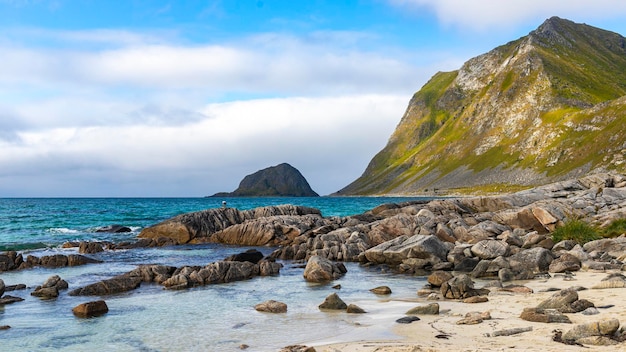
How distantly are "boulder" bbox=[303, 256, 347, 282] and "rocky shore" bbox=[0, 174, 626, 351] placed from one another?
0.08 m

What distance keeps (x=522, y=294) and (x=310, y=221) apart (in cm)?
3726

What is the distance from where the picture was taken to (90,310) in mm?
21156

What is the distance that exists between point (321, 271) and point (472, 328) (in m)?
14.8

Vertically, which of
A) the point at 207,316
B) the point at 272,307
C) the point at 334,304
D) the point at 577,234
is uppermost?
the point at 577,234

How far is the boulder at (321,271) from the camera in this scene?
29984mm

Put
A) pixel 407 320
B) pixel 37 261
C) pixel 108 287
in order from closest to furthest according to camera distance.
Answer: pixel 407 320
pixel 108 287
pixel 37 261

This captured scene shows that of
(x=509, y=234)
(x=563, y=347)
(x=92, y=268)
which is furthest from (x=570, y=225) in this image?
(x=92, y=268)

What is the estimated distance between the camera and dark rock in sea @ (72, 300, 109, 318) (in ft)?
68.9

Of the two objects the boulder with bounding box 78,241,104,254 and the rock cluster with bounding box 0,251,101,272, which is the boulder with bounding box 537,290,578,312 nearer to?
the rock cluster with bounding box 0,251,101,272

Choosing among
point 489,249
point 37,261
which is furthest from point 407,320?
point 37,261

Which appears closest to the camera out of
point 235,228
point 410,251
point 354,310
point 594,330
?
point 594,330

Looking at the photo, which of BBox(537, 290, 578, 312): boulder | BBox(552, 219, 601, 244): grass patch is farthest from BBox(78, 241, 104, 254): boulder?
BBox(537, 290, 578, 312): boulder

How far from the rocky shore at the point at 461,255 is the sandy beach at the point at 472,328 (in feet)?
0.42

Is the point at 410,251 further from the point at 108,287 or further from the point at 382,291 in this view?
the point at 108,287
